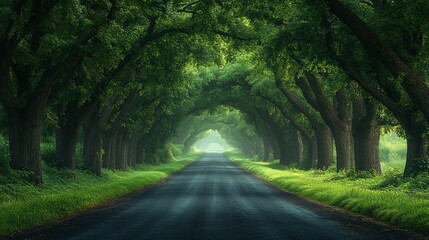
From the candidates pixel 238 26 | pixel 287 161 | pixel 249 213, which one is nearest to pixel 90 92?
pixel 238 26

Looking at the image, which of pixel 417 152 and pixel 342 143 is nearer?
pixel 417 152

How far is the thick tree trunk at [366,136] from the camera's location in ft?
95.7

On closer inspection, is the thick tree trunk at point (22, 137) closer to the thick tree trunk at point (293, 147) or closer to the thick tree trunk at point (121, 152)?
the thick tree trunk at point (121, 152)

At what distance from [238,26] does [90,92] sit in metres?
7.41

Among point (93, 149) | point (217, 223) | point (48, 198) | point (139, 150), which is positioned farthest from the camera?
point (139, 150)

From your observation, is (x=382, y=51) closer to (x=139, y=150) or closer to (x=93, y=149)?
(x=93, y=149)

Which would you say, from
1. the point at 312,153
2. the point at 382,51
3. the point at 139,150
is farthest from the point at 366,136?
the point at 139,150

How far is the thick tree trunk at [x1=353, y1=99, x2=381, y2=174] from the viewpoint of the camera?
2917 centimetres

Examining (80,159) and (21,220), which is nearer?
(21,220)

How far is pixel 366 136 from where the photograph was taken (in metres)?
29.3

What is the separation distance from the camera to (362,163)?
29516 millimetres

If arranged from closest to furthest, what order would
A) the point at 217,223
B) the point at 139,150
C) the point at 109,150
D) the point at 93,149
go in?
the point at 217,223
the point at 93,149
the point at 109,150
the point at 139,150

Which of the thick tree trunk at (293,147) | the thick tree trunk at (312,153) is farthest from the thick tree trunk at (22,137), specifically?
the thick tree trunk at (293,147)

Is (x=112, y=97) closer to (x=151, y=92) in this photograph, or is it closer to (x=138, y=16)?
(x=151, y=92)
